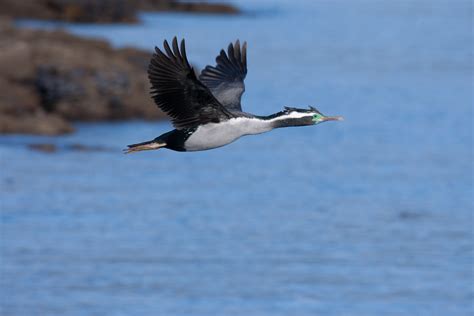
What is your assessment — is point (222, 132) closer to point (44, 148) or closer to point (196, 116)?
point (196, 116)

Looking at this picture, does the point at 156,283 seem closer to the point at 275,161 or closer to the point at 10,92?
the point at 275,161

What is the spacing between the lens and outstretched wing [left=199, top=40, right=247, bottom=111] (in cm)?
1333

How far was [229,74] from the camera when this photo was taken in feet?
44.8

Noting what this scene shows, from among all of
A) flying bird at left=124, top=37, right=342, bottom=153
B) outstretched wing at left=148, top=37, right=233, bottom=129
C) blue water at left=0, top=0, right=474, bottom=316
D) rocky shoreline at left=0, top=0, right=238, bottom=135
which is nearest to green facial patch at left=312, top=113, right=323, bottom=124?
flying bird at left=124, top=37, right=342, bottom=153

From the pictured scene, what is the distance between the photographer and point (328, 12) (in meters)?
113

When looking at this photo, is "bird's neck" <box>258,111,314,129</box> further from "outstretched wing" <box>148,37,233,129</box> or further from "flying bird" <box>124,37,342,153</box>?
"outstretched wing" <box>148,37,233,129</box>

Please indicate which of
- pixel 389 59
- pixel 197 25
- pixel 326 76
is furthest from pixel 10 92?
pixel 197 25

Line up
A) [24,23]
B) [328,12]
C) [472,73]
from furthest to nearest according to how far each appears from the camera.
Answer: [328,12] < [24,23] < [472,73]

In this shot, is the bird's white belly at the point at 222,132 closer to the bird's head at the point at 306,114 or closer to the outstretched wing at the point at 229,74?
the bird's head at the point at 306,114

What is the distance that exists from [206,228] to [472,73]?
35.5 metres

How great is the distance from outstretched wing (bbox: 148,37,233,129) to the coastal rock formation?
2393 cm

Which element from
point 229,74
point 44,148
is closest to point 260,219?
point 44,148

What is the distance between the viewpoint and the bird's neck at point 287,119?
11531 millimetres

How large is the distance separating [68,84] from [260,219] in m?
11.3
